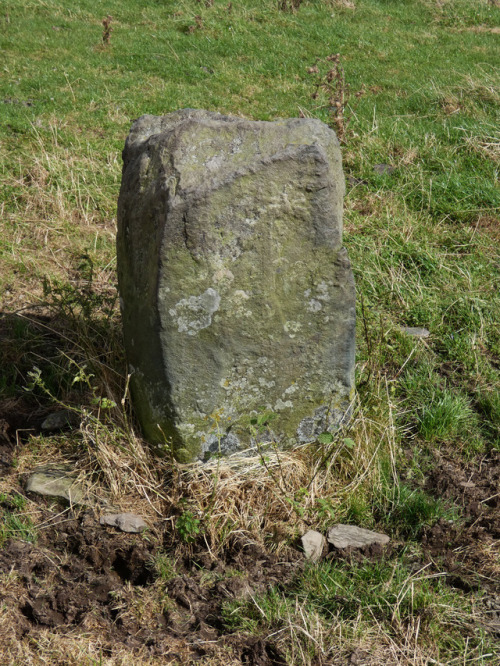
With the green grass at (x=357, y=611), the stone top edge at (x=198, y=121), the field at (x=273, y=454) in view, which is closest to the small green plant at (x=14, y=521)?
the field at (x=273, y=454)

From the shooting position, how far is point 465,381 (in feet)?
14.8

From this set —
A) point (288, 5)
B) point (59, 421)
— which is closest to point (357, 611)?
point (59, 421)

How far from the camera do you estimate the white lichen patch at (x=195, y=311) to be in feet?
10.7

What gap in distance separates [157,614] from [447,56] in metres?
10.5

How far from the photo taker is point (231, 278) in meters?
3.27

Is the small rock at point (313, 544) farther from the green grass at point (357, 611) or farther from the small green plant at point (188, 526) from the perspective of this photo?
the small green plant at point (188, 526)

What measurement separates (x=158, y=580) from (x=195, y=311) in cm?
130

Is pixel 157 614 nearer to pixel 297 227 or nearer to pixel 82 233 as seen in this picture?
pixel 297 227

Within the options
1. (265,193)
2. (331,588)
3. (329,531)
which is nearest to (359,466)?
(329,531)

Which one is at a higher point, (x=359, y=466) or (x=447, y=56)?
(x=447, y=56)

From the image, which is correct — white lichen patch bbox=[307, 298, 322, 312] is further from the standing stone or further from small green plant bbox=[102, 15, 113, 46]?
small green plant bbox=[102, 15, 113, 46]

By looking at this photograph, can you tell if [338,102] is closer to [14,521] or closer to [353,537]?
[353,537]

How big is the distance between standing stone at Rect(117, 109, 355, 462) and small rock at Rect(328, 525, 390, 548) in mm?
578

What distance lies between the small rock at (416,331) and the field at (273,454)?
0.15 feet
